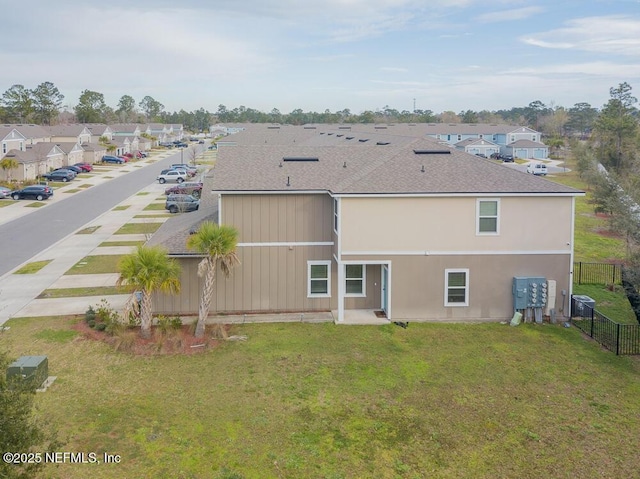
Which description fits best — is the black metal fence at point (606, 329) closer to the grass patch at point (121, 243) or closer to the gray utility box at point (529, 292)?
the gray utility box at point (529, 292)

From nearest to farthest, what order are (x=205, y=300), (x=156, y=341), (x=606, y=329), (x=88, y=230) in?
(x=156, y=341) → (x=205, y=300) → (x=606, y=329) → (x=88, y=230)

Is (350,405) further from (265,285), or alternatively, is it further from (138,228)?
(138,228)

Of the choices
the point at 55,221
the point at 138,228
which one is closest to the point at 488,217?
the point at 138,228

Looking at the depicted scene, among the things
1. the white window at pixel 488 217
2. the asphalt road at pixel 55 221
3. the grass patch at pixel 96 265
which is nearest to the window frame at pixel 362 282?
the white window at pixel 488 217

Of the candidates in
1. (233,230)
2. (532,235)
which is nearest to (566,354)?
(532,235)

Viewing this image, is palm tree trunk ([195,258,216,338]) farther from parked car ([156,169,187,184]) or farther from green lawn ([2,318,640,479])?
parked car ([156,169,187,184])

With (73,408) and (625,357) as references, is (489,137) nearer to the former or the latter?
(625,357)
